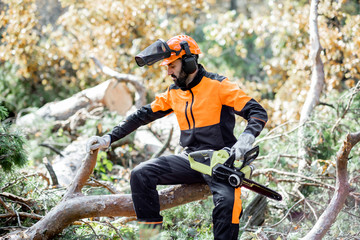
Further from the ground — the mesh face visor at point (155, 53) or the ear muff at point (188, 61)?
the mesh face visor at point (155, 53)

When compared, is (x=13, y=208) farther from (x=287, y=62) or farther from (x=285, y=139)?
(x=287, y=62)

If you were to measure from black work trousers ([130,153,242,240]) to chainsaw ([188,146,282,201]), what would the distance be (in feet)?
0.30

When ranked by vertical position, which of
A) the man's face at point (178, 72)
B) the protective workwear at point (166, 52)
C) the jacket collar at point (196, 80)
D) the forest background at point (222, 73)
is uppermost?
the protective workwear at point (166, 52)

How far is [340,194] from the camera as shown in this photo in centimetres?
321

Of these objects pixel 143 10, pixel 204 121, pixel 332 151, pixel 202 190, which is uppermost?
pixel 143 10

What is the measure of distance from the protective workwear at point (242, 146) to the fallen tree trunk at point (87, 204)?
666 millimetres

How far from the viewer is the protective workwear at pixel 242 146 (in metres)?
2.69

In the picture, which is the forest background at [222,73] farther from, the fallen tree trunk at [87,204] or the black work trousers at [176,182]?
the black work trousers at [176,182]

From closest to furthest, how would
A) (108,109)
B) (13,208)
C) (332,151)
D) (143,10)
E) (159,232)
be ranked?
(159,232) → (13,208) → (332,151) → (108,109) → (143,10)

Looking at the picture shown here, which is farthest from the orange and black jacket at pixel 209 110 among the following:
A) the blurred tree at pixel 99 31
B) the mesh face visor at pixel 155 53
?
the blurred tree at pixel 99 31

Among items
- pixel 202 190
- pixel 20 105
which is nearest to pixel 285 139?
pixel 202 190

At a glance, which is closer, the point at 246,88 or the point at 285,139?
the point at 285,139

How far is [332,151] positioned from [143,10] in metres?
4.87

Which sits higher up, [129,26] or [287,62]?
[129,26]
